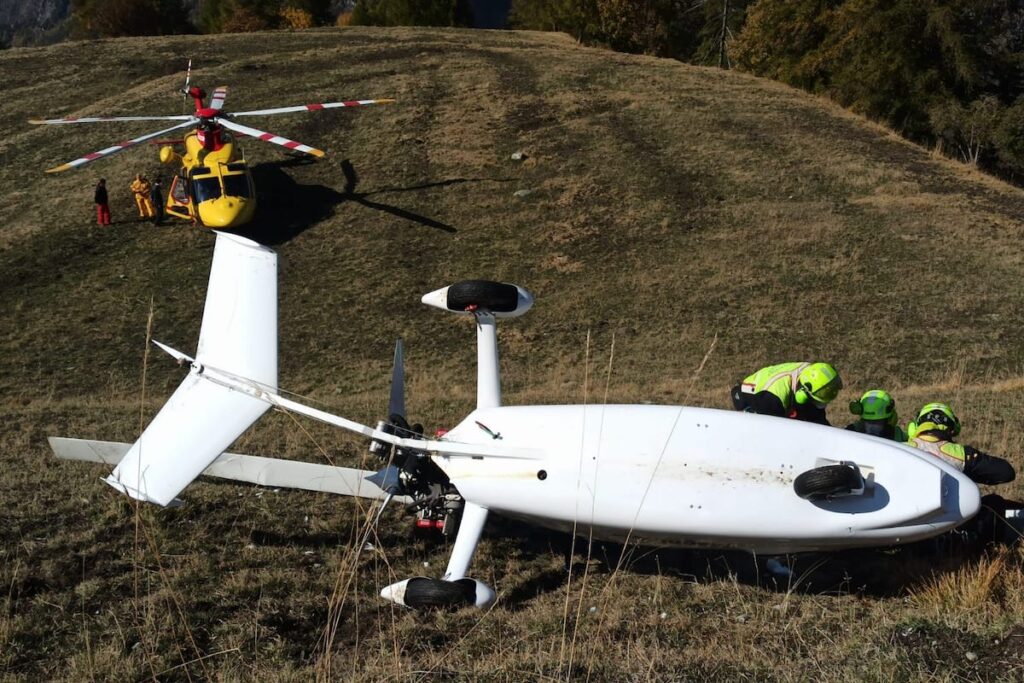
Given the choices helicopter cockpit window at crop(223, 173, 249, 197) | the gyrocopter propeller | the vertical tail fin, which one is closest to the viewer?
the vertical tail fin

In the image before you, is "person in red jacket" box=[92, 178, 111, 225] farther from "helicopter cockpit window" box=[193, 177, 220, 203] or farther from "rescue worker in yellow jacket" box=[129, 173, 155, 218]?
"helicopter cockpit window" box=[193, 177, 220, 203]

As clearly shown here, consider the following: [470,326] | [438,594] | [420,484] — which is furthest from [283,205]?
[438,594]

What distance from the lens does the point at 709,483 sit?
5.74 m

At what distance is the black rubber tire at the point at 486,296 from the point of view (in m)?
7.09

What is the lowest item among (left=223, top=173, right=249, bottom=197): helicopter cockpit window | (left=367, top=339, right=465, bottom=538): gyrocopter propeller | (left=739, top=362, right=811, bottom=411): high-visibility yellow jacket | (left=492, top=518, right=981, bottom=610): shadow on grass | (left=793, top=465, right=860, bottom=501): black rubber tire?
(left=223, top=173, right=249, bottom=197): helicopter cockpit window

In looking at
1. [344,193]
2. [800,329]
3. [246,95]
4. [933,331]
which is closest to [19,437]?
[800,329]

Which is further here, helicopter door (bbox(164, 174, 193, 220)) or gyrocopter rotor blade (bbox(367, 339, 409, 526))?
helicopter door (bbox(164, 174, 193, 220))

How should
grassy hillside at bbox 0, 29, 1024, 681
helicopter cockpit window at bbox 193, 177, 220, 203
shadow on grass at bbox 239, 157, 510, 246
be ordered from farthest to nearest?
shadow on grass at bbox 239, 157, 510, 246 < helicopter cockpit window at bbox 193, 177, 220, 203 < grassy hillside at bbox 0, 29, 1024, 681

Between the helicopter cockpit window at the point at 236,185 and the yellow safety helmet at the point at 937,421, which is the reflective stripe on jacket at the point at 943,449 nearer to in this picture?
the yellow safety helmet at the point at 937,421

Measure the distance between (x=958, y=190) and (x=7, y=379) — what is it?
27472 mm

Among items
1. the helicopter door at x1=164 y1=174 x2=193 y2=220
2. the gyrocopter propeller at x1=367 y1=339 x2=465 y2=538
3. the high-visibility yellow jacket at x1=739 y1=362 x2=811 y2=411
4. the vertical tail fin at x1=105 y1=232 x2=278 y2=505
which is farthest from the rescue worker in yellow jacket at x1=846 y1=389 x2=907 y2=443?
the helicopter door at x1=164 y1=174 x2=193 y2=220

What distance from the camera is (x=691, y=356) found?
53.1ft

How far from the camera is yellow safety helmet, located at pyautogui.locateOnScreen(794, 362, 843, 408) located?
7027 millimetres

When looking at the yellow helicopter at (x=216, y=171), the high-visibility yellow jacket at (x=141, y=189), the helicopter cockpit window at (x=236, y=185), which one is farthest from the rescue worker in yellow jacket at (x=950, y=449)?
the high-visibility yellow jacket at (x=141, y=189)
